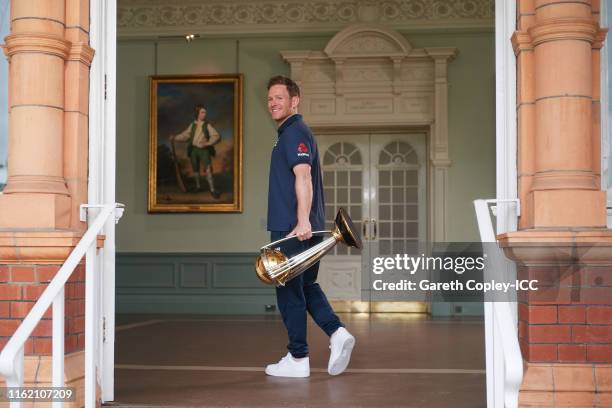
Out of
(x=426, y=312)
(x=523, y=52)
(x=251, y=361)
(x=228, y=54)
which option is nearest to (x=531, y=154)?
(x=523, y=52)

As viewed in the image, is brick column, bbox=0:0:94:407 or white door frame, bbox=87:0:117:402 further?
white door frame, bbox=87:0:117:402

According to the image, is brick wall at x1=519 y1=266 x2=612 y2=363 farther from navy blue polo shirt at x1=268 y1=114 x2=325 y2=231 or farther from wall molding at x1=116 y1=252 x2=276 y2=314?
wall molding at x1=116 y1=252 x2=276 y2=314

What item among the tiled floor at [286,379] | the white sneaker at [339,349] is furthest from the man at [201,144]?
the white sneaker at [339,349]

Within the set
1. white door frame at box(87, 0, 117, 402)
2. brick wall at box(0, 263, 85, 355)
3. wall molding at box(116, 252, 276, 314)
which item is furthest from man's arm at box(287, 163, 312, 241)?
wall molding at box(116, 252, 276, 314)

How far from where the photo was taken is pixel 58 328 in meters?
2.66

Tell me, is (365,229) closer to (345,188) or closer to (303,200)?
(345,188)

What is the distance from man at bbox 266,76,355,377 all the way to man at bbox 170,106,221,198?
5381 mm

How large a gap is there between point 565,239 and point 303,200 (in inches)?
49.4

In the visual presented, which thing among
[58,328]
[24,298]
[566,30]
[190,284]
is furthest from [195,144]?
[58,328]

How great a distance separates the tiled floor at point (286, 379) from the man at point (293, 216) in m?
0.13

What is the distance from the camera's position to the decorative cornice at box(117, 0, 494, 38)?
9.09m

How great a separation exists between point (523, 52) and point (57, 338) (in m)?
1.96

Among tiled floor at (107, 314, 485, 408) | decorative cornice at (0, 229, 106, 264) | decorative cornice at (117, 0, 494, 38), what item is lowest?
tiled floor at (107, 314, 485, 408)

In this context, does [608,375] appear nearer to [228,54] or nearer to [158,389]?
[158,389]
